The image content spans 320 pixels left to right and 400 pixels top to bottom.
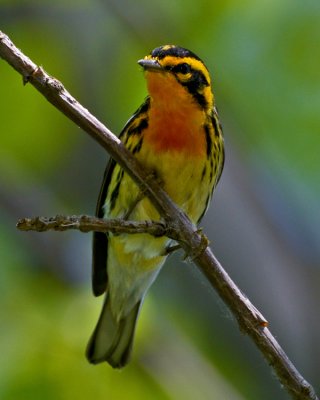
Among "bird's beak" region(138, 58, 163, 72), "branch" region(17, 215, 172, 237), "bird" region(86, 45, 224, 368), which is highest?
"bird's beak" region(138, 58, 163, 72)

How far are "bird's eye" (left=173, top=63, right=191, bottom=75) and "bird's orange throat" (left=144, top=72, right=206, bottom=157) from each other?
0.18 ft

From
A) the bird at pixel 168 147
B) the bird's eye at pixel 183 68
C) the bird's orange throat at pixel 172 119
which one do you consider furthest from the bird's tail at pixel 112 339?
the bird's eye at pixel 183 68

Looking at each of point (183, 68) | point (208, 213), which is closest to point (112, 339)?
point (208, 213)

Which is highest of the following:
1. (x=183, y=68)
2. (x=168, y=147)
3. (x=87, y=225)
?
(x=183, y=68)

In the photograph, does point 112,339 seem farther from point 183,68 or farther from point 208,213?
point 183,68

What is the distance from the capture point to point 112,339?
5180mm

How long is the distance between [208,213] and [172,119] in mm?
1856

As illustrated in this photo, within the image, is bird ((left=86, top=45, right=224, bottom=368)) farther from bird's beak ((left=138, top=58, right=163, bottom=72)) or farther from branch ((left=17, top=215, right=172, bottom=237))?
branch ((left=17, top=215, right=172, bottom=237))

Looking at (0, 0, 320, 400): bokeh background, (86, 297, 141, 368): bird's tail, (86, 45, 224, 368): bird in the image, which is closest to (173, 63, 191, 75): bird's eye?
(86, 45, 224, 368): bird

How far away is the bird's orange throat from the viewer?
4.26 meters

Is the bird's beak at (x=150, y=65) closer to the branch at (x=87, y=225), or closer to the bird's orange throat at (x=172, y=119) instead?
the bird's orange throat at (x=172, y=119)

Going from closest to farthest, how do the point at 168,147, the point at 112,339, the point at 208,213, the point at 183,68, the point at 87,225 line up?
the point at 87,225 → the point at 168,147 → the point at 183,68 → the point at 112,339 → the point at 208,213

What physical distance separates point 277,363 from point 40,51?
12.1ft

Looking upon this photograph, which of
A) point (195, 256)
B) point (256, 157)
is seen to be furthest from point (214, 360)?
point (195, 256)
